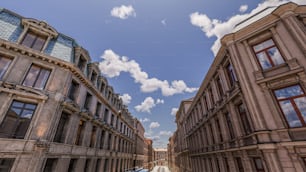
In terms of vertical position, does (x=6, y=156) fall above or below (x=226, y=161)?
above

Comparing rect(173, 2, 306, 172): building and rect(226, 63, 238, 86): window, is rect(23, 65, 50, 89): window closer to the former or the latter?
rect(173, 2, 306, 172): building

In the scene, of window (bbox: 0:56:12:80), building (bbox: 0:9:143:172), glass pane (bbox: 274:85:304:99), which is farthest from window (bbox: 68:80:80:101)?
glass pane (bbox: 274:85:304:99)

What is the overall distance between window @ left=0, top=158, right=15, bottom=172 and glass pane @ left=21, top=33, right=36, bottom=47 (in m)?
8.61

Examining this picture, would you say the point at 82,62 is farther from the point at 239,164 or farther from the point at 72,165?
the point at 239,164

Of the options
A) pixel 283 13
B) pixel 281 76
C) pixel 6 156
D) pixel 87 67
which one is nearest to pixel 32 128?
pixel 6 156

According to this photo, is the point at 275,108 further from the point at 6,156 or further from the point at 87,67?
the point at 87,67

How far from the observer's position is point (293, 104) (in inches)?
283

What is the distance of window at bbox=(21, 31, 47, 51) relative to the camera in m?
10.9

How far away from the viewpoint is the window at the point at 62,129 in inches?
423

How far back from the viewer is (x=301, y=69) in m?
7.05

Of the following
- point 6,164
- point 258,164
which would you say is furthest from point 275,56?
point 6,164

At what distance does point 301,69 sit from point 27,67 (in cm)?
1837

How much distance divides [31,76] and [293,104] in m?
18.1

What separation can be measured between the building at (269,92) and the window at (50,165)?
45.5 feet
